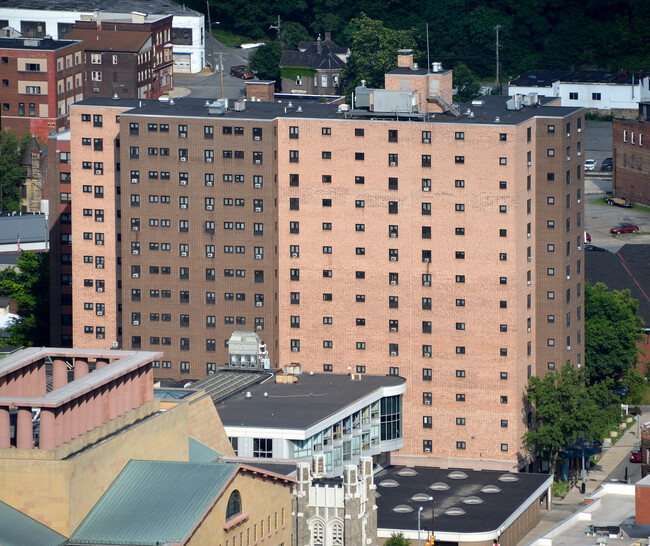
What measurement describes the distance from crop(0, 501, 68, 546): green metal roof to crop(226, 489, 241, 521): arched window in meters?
12.4

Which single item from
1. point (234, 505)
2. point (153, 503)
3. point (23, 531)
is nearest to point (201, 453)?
point (234, 505)

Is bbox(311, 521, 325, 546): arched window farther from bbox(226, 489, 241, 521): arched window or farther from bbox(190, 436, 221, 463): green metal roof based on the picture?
bbox(226, 489, 241, 521): arched window

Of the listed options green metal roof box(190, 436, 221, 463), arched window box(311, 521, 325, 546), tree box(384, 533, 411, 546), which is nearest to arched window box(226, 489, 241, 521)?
green metal roof box(190, 436, 221, 463)

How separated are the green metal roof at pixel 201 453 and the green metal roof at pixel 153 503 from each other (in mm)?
10817

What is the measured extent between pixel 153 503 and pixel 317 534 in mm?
29107

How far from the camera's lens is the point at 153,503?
496 feet

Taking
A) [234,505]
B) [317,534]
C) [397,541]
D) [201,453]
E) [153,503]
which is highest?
[201,453]

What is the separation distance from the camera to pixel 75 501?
486 feet

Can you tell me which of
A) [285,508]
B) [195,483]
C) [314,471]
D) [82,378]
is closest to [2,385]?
[82,378]

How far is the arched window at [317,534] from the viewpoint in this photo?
177 m

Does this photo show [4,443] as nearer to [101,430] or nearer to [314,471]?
[101,430]

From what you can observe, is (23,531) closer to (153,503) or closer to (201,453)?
(153,503)

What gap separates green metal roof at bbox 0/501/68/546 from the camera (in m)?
144

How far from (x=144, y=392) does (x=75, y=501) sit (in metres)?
14.4
